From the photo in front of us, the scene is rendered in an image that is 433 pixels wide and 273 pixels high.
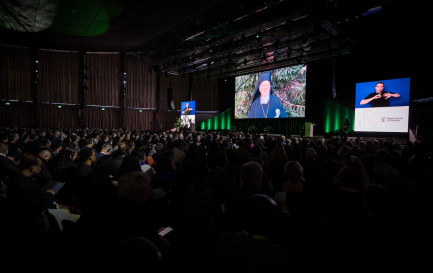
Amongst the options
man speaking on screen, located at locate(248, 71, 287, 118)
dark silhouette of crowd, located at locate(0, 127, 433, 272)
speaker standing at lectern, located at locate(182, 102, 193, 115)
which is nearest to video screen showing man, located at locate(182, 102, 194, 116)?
speaker standing at lectern, located at locate(182, 102, 193, 115)

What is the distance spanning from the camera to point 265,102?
63.7 feet

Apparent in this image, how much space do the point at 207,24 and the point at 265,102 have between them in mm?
9332

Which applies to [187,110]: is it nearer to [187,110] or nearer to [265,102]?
[187,110]

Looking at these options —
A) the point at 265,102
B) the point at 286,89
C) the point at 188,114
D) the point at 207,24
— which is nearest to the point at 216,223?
the point at 207,24

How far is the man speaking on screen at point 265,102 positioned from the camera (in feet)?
60.7

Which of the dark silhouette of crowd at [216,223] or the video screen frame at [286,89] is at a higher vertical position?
the video screen frame at [286,89]

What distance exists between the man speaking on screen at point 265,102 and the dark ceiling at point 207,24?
2.44 m

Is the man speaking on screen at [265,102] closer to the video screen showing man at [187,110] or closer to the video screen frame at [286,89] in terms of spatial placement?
the video screen frame at [286,89]

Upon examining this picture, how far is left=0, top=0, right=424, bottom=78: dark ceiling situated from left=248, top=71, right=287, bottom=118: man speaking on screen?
7.99 feet

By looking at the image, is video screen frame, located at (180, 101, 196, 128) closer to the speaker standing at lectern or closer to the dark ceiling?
the speaker standing at lectern

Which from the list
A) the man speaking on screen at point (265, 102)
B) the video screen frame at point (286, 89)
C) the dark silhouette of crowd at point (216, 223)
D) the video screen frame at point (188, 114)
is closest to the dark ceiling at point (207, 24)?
the video screen frame at point (286, 89)

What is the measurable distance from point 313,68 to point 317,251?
1689 centimetres

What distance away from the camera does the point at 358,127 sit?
1410cm

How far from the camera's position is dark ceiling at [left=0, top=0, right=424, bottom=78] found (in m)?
9.59
